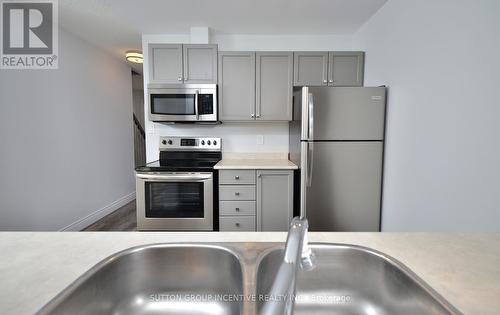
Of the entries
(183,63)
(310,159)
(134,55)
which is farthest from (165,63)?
(310,159)

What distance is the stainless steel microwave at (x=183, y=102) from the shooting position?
258cm

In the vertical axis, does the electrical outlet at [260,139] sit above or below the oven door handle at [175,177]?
above

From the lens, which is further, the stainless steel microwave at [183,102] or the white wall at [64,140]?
the stainless steel microwave at [183,102]

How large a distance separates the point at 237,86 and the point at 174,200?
4.71 ft

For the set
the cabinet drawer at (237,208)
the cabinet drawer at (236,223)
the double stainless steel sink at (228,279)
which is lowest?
the cabinet drawer at (236,223)

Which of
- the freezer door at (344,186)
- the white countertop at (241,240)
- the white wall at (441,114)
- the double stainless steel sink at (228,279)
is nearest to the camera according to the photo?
the white countertop at (241,240)

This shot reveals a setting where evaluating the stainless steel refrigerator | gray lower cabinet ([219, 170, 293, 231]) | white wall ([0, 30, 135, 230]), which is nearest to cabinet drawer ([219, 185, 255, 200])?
gray lower cabinet ([219, 170, 293, 231])

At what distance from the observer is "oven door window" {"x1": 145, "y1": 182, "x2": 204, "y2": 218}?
2.45m

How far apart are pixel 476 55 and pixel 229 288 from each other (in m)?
1.74

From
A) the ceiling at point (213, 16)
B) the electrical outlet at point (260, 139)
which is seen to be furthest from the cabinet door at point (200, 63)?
the electrical outlet at point (260, 139)

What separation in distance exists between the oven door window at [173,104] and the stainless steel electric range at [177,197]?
611 millimetres

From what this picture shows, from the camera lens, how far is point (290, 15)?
242cm

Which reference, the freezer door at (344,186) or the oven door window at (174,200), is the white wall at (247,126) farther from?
the freezer door at (344,186)

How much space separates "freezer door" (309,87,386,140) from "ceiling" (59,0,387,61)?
33.1 inches
